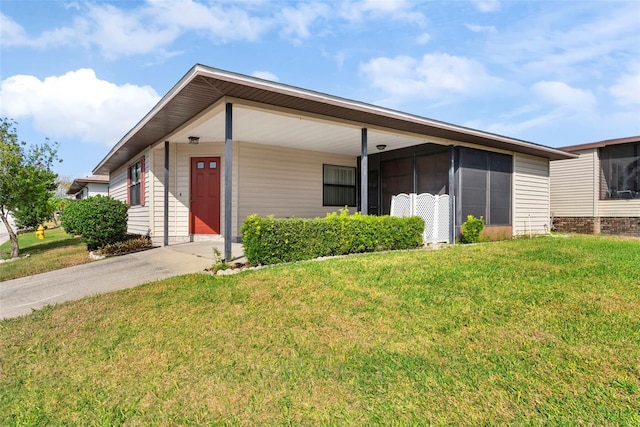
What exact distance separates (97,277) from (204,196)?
402 centimetres

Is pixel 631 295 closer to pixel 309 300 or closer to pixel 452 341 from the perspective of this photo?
pixel 452 341

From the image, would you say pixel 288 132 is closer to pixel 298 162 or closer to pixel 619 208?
pixel 298 162

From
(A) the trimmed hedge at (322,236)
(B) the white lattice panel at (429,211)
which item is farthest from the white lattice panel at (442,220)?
(A) the trimmed hedge at (322,236)

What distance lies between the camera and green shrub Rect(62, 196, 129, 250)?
8.71m

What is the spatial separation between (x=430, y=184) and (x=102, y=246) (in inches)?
352

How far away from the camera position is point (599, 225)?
46.4 ft

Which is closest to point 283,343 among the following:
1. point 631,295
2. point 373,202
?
point 631,295

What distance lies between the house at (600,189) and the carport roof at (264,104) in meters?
5.82

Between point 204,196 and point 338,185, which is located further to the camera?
point 338,185

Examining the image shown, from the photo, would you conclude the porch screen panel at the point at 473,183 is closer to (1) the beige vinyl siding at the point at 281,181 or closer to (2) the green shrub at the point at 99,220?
(1) the beige vinyl siding at the point at 281,181

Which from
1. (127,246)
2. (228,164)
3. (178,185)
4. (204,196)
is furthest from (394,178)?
(127,246)

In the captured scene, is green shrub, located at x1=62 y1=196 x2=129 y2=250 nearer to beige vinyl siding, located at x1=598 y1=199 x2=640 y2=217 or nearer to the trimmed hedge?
the trimmed hedge

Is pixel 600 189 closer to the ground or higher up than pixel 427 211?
higher up

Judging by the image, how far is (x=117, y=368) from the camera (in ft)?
9.71
